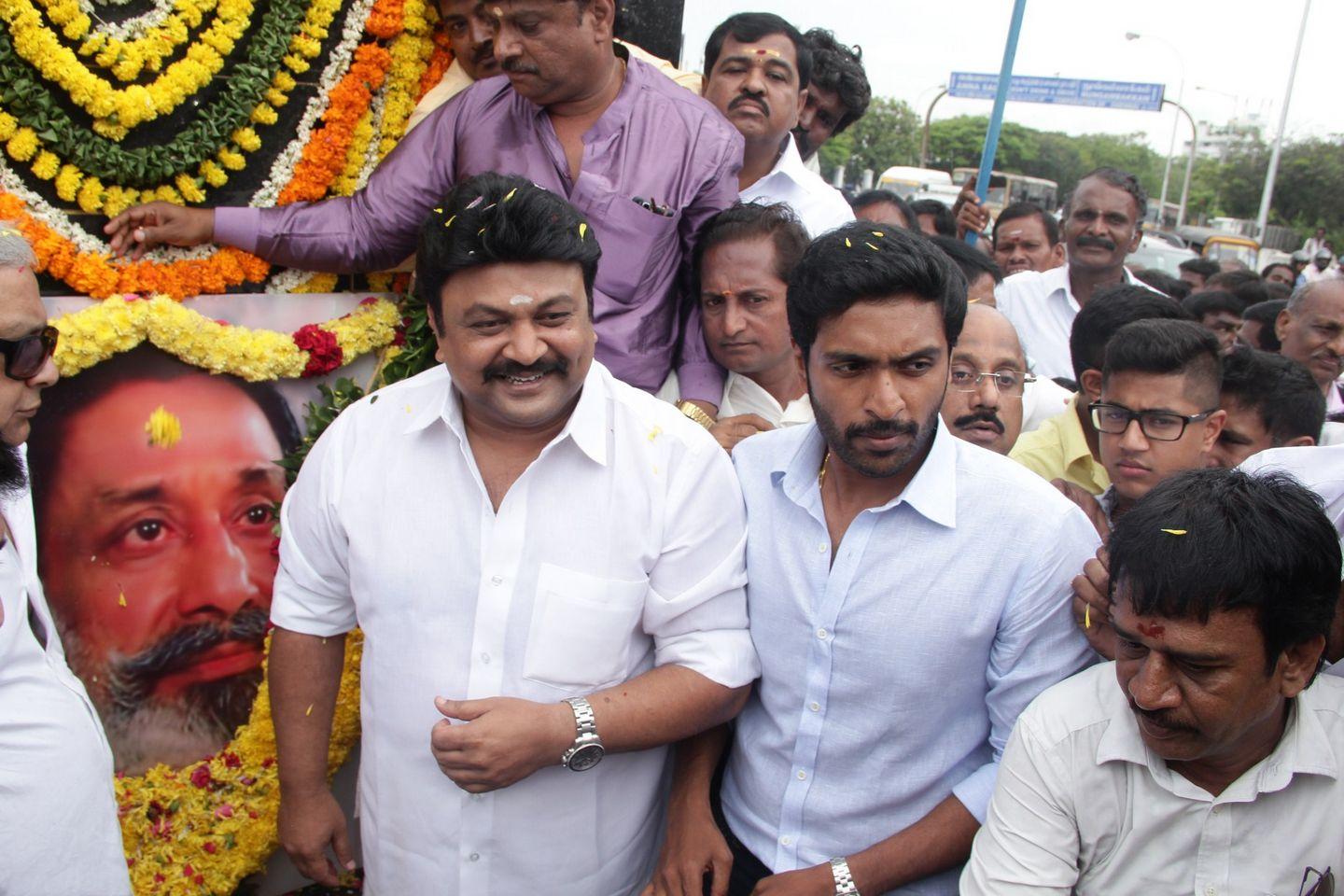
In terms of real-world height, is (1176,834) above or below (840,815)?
above

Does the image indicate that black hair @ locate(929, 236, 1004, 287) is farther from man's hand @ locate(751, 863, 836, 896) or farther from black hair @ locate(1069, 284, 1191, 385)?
man's hand @ locate(751, 863, 836, 896)

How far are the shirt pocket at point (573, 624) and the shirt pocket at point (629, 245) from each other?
1.00m

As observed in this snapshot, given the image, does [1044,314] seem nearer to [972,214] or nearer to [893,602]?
[972,214]

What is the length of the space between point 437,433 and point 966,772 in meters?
1.33

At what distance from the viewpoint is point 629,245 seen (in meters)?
2.83

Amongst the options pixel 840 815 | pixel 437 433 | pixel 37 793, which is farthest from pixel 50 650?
pixel 840 815

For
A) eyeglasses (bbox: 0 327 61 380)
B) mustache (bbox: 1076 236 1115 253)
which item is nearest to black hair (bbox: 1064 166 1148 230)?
mustache (bbox: 1076 236 1115 253)

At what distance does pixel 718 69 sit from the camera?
3.65 m

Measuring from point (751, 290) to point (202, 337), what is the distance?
1554 mm

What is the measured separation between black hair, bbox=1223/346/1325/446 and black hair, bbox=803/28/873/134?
230 centimetres

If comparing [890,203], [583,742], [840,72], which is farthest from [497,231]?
[890,203]

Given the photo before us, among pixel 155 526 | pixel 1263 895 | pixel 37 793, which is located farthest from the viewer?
pixel 155 526

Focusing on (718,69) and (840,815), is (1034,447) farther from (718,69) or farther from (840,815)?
(718,69)

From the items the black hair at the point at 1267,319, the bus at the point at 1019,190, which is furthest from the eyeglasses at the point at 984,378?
the bus at the point at 1019,190
